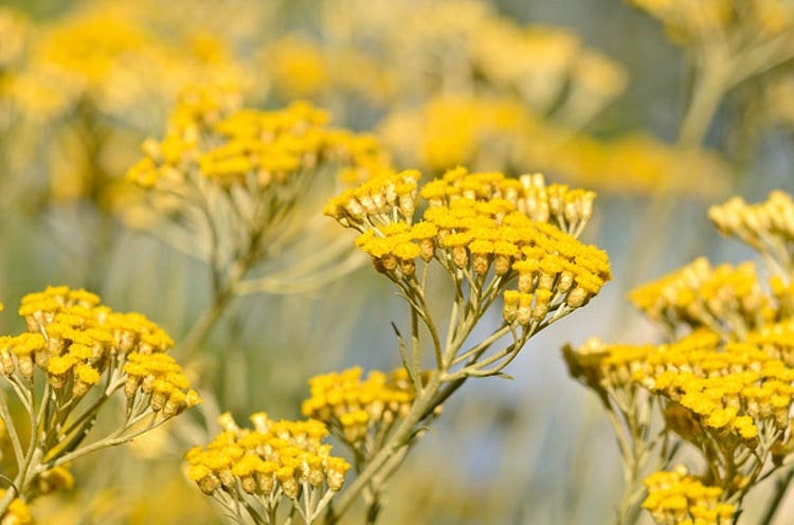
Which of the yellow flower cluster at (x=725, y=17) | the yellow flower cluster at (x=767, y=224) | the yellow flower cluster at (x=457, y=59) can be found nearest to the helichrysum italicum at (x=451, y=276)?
the yellow flower cluster at (x=767, y=224)

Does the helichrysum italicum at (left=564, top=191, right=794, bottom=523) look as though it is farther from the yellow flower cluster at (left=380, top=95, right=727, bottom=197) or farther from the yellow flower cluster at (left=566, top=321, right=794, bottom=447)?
the yellow flower cluster at (left=380, top=95, right=727, bottom=197)

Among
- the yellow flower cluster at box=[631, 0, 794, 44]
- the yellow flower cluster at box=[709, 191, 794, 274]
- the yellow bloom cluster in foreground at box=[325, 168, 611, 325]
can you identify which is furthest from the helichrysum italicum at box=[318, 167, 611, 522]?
the yellow flower cluster at box=[631, 0, 794, 44]

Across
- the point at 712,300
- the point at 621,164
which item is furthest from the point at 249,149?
the point at 621,164

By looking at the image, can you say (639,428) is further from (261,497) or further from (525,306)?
(261,497)

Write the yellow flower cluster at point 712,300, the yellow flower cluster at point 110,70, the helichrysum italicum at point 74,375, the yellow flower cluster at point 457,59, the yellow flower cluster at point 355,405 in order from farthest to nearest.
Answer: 1. the yellow flower cluster at point 457,59
2. the yellow flower cluster at point 110,70
3. the yellow flower cluster at point 712,300
4. the yellow flower cluster at point 355,405
5. the helichrysum italicum at point 74,375

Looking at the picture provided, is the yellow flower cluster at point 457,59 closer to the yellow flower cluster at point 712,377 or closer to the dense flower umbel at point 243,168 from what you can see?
the dense flower umbel at point 243,168

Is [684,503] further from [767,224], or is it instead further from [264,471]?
[767,224]
